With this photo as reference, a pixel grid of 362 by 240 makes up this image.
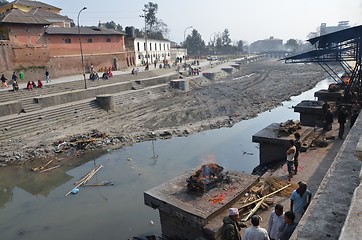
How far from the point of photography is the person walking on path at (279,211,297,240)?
5238 millimetres

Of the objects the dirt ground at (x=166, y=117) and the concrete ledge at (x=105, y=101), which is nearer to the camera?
the dirt ground at (x=166, y=117)

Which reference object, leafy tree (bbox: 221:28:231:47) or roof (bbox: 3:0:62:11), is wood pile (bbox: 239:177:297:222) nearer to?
roof (bbox: 3:0:62:11)

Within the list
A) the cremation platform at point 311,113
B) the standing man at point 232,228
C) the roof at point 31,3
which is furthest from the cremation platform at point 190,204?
the roof at point 31,3

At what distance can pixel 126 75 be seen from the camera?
3500 cm

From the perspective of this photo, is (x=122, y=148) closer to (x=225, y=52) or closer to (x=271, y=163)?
(x=271, y=163)

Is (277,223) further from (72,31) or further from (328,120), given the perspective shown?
(72,31)

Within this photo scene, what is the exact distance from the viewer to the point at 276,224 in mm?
5605

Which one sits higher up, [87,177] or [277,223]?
[277,223]

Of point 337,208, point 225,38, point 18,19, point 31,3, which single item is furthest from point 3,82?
point 225,38

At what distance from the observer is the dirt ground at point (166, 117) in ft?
58.7

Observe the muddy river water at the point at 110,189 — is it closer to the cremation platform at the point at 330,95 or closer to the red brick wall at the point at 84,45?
the cremation platform at the point at 330,95

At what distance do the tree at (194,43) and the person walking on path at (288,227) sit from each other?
9569 centimetres

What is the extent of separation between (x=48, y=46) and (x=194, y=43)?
2811 inches

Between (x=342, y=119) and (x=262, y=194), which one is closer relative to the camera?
(x=262, y=194)
